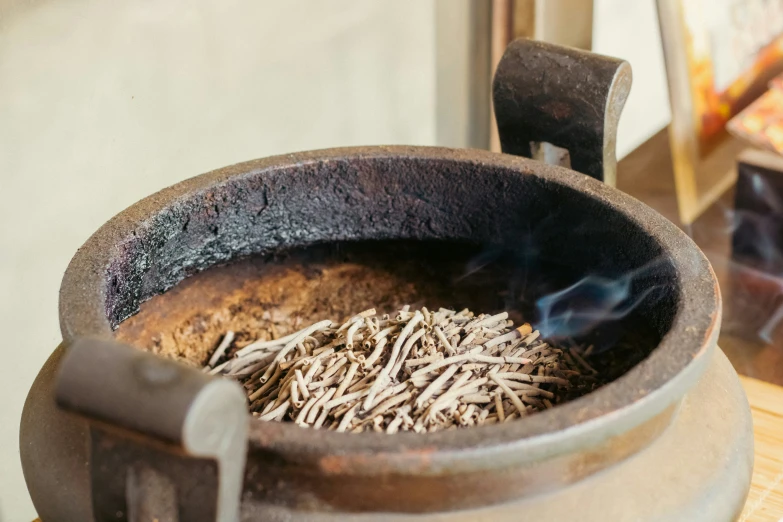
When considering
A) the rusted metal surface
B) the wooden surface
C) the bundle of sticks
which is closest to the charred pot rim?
the rusted metal surface

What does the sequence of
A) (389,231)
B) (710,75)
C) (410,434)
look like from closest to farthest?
(410,434)
(389,231)
(710,75)

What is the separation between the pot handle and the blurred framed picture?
4.20 feet

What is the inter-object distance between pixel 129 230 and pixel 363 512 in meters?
0.51

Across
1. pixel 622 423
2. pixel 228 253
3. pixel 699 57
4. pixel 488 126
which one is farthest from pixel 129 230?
pixel 699 57

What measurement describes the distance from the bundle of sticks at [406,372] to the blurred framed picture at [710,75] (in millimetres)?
1499

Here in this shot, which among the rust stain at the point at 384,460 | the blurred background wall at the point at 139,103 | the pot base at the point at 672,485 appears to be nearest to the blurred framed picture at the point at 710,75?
the blurred background wall at the point at 139,103

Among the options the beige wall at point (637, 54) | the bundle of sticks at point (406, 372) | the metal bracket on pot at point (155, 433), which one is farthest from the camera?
the beige wall at point (637, 54)

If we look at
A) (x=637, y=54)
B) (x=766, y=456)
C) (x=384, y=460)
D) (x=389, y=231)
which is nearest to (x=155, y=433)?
(x=384, y=460)

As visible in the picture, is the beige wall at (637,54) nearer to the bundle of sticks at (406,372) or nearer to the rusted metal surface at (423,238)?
the rusted metal surface at (423,238)

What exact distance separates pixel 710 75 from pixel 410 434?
221cm

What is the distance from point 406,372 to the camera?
3.56 feet

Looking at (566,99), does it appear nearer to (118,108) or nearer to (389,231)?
(389,231)

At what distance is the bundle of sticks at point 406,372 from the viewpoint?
101cm

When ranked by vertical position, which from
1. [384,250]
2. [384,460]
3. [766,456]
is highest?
[384,460]
